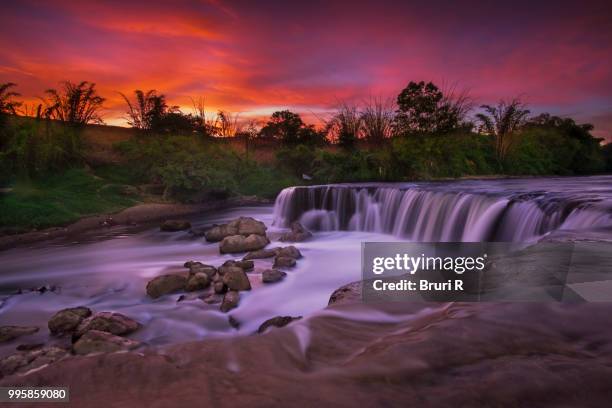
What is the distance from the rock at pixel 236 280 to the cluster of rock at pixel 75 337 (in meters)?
1.80

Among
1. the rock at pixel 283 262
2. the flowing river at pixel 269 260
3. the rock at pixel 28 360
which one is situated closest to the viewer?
the rock at pixel 28 360

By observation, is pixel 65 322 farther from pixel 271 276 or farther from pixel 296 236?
pixel 296 236

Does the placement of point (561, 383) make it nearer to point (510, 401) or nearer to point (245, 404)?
point (510, 401)

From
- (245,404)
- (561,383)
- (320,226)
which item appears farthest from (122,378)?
(320,226)

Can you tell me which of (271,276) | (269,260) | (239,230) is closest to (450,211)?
(269,260)

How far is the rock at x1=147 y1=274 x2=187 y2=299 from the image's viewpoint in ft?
22.7

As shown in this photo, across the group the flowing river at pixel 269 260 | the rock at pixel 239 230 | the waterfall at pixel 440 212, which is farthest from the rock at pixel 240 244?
the waterfall at pixel 440 212

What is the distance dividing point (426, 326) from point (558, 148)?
33.6 metres

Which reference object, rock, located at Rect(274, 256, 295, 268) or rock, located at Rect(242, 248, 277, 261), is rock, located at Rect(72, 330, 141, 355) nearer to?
rock, located at Rect(274, 256, 295, 268)

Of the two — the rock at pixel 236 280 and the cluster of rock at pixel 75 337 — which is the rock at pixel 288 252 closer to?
the rock at pixel 236 280

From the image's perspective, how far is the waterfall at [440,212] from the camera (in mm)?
7832

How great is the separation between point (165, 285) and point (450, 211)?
849cm

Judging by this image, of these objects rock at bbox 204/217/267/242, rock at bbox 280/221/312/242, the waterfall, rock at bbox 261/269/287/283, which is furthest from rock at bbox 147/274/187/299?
the waterfall

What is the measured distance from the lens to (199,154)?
20.5m
